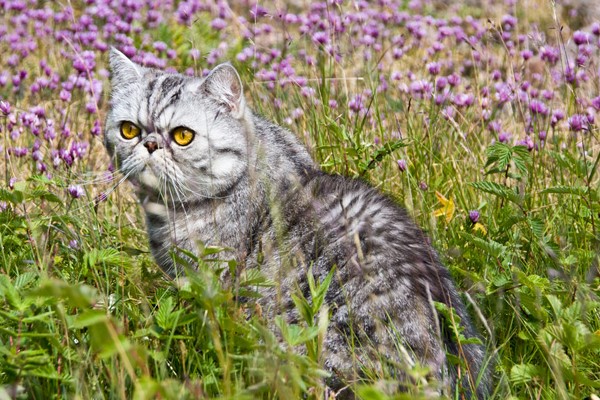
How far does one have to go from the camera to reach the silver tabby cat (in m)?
2.98

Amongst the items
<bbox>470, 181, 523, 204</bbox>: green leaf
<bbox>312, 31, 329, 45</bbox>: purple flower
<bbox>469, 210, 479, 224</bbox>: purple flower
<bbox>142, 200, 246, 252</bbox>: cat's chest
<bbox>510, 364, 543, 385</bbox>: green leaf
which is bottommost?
<bbox>510, 364, 543, 385</bbox>: green leaf

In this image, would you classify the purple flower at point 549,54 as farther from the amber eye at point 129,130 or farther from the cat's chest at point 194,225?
the amber eye at point 129,130

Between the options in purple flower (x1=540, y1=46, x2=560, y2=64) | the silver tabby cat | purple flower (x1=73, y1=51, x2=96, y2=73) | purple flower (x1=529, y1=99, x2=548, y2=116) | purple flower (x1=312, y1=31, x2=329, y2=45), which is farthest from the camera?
purple flower (x1=312, y1=31, x2=329, y2=45)

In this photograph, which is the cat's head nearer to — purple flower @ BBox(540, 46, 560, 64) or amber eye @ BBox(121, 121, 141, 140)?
amber eye @ BBox(121, 121, 141, 140)

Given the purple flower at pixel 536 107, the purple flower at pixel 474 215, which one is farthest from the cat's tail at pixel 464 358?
the purple flower at pixel 536 107

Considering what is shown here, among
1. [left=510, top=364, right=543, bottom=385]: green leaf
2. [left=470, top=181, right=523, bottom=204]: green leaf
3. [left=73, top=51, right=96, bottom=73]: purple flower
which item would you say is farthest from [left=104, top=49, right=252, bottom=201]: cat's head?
[left=510, top=364, right=543, bottom=385]: green leaf

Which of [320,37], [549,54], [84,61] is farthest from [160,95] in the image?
[549,54]

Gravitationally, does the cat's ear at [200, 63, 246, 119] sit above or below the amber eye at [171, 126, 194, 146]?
above

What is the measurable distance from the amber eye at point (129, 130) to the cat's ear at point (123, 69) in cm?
31

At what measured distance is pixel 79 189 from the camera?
3721 millimetres

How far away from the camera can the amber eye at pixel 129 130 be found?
3.99 m

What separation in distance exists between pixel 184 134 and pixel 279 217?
693 millimetres

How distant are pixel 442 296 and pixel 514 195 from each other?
2.04ft

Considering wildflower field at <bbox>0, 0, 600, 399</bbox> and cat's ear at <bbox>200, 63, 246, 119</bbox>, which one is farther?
cat's ear at <bbox>200, 63, 246, 119</bbox>
